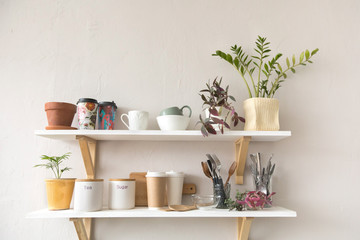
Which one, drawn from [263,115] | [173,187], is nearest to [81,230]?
[173,187]

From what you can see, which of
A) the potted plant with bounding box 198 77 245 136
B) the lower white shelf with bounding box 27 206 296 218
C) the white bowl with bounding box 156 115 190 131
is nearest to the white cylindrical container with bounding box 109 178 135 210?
the lower white shelf with bounding box 27 206 296 218

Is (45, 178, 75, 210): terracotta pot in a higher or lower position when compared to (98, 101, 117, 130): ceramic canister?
lower

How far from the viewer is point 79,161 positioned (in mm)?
1289

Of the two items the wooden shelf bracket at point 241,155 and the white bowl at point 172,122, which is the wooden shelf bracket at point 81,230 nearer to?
the white bowl at point 172,122

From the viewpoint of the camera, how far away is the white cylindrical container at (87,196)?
3.55ft

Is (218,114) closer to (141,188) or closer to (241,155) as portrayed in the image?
(241,155)

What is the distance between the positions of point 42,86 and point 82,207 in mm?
599

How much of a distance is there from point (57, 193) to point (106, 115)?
1.17 feet

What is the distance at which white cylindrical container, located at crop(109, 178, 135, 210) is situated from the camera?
1.13m

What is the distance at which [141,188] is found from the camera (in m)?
1.25

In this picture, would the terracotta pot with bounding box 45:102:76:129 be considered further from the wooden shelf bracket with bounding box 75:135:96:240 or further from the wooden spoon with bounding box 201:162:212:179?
the wooden spoon with bounding box 201:162:212:179

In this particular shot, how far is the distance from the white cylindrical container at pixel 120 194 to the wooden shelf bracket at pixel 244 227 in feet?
1.45

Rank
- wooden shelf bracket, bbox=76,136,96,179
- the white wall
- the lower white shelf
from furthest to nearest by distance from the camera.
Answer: the white wall → wooden shelf bracket, bbox=76,136,96,179 → the lower white shelf

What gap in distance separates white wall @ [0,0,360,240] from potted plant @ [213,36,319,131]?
A: 0.06m
